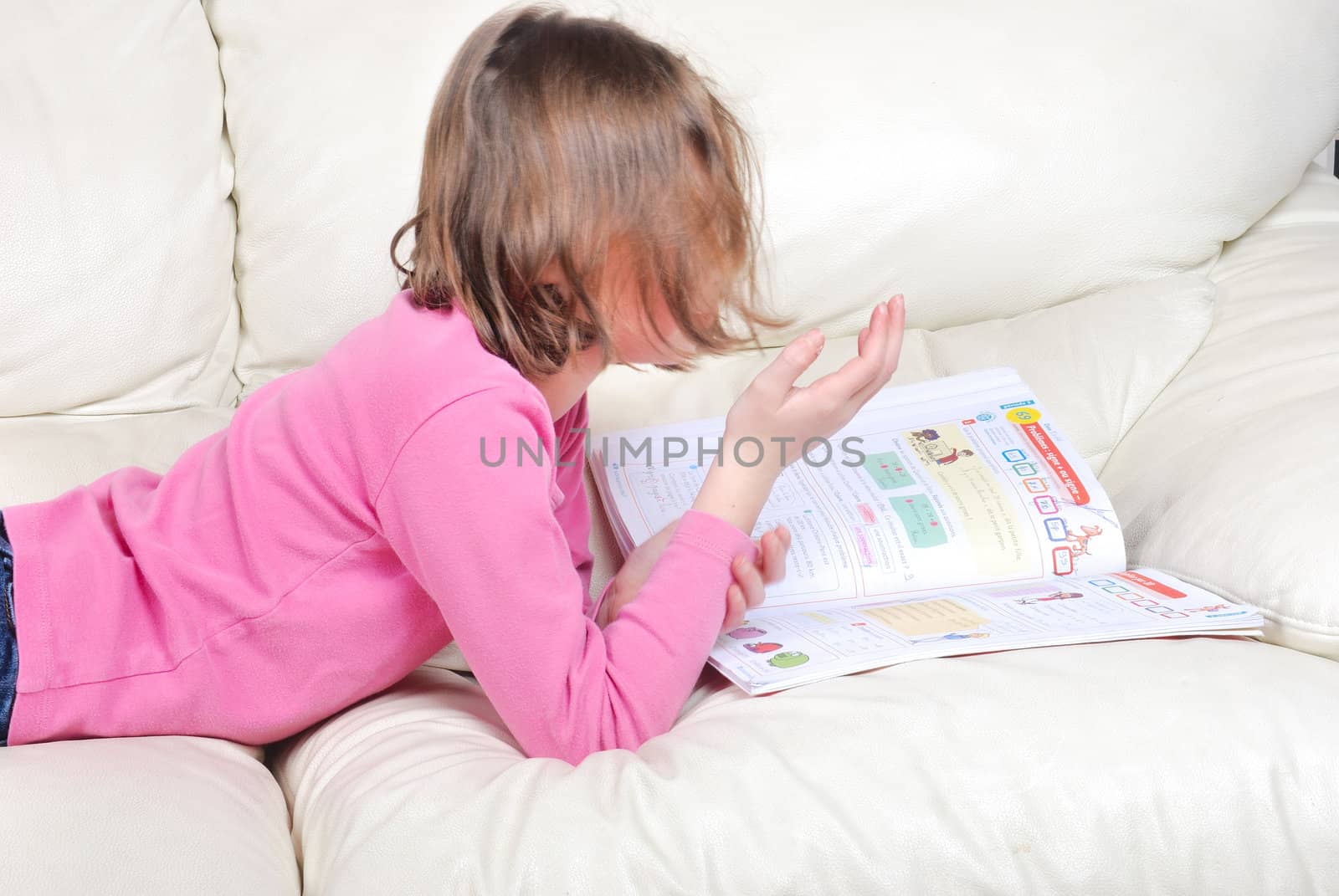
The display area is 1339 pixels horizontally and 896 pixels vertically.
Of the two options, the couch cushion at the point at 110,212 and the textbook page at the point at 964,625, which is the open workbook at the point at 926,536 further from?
the couch cushion at the point at 110,212

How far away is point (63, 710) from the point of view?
0.77 meters

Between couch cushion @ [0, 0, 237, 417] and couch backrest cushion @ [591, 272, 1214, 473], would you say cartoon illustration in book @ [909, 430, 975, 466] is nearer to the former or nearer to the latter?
couch backrest cushion @ [591, 272, 1214, 473]

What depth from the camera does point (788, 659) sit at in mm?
808

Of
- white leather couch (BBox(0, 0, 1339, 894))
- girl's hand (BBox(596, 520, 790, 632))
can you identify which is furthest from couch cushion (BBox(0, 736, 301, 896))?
girl's hand (BBox(596, 520, 790, 632))

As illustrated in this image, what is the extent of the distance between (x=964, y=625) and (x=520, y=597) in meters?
0.33

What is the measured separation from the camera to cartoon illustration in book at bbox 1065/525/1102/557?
95 cm

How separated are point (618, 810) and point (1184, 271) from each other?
924mm

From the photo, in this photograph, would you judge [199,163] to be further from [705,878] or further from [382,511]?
[705,878]

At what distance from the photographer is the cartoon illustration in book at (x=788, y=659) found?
0.80 meters

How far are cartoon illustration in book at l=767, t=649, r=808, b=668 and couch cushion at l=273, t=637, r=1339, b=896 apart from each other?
0.13 ft

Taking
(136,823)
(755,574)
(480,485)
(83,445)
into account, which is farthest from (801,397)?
(83,445)

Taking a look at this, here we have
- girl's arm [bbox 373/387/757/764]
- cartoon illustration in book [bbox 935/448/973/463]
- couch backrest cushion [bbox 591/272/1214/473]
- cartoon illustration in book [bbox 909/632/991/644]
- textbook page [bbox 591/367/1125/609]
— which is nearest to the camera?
girl's arm [bbox 373/387/757/764]

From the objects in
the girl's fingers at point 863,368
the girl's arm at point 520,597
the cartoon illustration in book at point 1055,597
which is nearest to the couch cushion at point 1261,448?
the cartoon illustration in book at point 1055,597

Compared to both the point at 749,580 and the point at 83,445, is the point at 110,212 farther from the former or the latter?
Result: the point at 749,580
